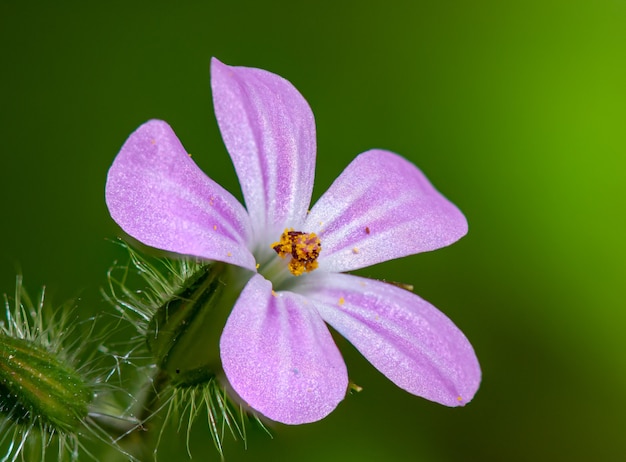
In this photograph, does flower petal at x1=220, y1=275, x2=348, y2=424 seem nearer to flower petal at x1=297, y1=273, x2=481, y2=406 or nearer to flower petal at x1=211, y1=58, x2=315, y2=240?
flower petal at x1=297, y1=273, x2=481, y2=406

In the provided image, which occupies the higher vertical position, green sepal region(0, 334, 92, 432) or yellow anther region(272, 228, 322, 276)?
yellow anther region(272, 228, 322, 276)

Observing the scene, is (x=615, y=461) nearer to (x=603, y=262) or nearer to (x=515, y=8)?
(x=603, y=262)

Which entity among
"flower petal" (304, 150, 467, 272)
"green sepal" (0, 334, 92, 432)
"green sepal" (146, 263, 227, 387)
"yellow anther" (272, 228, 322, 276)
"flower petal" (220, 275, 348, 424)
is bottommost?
"green sepal" (0, 334, 92, 432)

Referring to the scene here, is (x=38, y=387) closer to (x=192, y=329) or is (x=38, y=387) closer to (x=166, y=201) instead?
(x=192, y=329)

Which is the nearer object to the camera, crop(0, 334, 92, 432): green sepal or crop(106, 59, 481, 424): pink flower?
crop(106, 59, 481, 424): pink flower

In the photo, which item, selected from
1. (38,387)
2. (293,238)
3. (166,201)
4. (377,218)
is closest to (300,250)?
(293,238)

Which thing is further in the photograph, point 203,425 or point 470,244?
point 470,244

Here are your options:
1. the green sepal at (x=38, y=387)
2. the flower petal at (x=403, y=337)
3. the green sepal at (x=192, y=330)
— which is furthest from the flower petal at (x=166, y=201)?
the green sepal at (x=38, y=387)

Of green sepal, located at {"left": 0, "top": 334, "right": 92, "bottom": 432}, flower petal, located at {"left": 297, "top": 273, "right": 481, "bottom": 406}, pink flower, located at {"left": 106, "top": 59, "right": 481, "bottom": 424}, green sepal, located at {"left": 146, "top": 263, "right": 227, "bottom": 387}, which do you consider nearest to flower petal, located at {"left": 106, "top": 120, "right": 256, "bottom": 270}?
pink flower, located at {"left": 106, "top": 59, "right": 481, "bottom": 424}

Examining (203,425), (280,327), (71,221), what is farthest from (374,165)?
(71,221)
